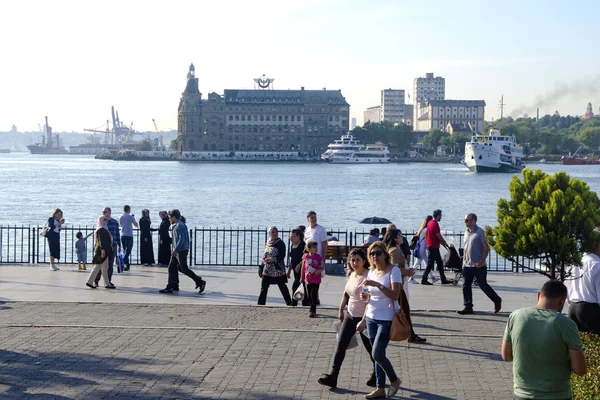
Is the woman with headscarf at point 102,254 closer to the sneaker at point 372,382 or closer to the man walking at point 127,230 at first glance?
the man walking at point 127,230

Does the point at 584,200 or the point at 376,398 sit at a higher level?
the point at 584,200

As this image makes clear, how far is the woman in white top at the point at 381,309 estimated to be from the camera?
916 cm

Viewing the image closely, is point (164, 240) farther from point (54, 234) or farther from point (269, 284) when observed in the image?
point (269, 284)

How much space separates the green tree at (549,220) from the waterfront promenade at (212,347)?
4.64 feet

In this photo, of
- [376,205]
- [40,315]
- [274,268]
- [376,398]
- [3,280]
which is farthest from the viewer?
[376,205]

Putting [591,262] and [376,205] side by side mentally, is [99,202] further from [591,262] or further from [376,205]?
[591,262]

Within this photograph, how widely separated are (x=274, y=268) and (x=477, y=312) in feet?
11.7

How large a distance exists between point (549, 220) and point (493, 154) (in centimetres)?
13772

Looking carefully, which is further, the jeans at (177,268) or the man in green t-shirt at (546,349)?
the jeans at (177,268)

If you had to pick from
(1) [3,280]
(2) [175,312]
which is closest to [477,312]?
(2) [175,312]

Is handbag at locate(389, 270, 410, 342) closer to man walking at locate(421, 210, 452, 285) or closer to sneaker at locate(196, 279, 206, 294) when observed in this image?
sneaker at locate(196, 279, 206, 294)

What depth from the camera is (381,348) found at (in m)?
9.21

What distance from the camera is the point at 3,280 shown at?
17.8 m

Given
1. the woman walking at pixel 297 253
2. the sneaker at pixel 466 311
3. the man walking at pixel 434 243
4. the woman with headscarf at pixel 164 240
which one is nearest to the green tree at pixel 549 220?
the sneaker at pixel 466 311
